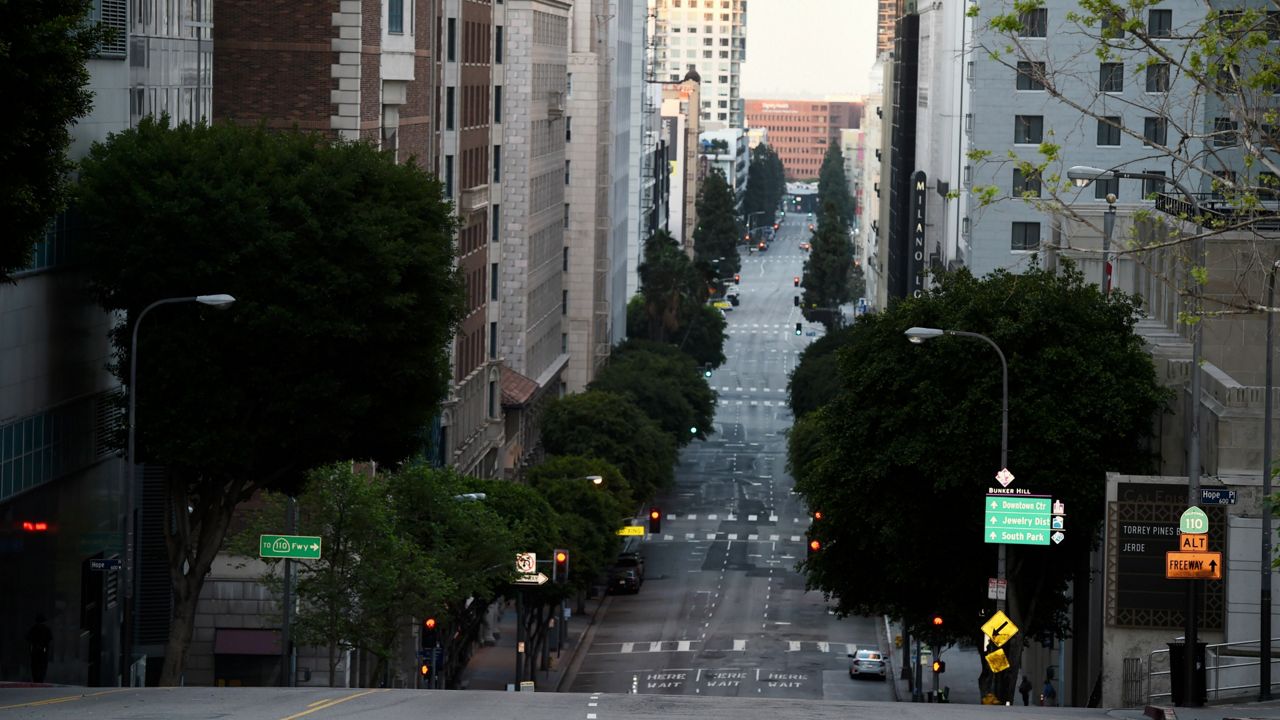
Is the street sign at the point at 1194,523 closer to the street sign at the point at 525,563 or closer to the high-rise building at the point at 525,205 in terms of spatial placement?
the street sign at the point at 525,563

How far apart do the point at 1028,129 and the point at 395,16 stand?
4922 centimetres

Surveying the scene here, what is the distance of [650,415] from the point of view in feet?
400

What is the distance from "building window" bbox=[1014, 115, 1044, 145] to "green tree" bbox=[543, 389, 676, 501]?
24553 mm

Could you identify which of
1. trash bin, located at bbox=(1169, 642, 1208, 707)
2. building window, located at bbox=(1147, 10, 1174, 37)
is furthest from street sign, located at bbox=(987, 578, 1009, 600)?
building window, located at bbox=(1147, 10, 1174, 37)

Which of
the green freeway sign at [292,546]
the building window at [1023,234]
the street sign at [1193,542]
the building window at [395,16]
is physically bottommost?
the green freeway sign at [292,546]

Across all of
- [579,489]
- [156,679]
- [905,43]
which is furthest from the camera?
[905,43]

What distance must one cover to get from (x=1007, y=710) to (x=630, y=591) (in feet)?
212

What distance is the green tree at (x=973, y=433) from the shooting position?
4831 cm

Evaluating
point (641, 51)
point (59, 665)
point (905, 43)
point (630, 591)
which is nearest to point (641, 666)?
point (630, 591)

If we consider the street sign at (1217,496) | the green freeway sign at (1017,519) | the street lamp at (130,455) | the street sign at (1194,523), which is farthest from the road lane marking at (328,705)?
the green freeway sign at (1017,519)

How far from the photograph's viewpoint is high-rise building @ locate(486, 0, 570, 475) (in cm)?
9519

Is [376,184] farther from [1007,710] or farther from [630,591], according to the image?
[630,591]

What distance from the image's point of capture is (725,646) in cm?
8056

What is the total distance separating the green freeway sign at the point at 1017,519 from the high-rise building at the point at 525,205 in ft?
168
